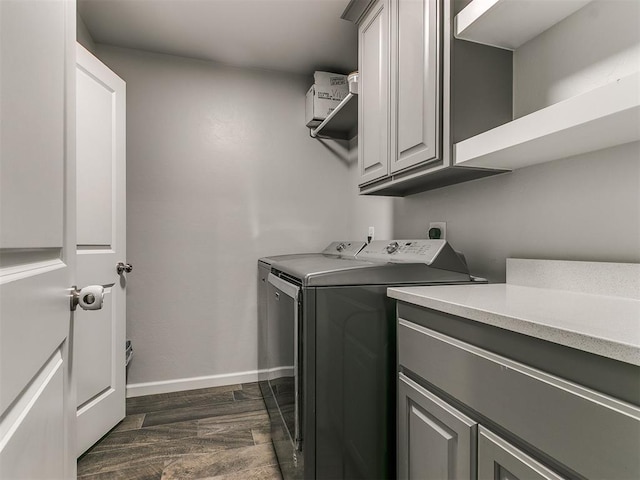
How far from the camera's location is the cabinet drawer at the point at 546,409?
0.57m

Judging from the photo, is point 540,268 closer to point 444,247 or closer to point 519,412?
point 444,247

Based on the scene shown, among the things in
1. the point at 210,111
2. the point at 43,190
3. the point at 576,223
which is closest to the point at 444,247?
the point at 576,223

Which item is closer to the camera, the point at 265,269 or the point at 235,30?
the point at 235,30

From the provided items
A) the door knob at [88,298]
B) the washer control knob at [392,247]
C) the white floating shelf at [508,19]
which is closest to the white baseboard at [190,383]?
the washer control knob at [392,247]

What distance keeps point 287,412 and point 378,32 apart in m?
1.82

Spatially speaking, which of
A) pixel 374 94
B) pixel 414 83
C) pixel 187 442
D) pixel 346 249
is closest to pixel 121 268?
pixel 187 442

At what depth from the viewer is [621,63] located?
1043 mm

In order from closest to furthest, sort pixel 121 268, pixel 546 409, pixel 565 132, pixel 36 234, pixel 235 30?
pixel 36 234 < pixel 546 409 < pixel 565 132 < pixel 121 268 < pixel 235 30

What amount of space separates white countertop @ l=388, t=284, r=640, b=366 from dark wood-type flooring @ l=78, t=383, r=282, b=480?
1.19 metres

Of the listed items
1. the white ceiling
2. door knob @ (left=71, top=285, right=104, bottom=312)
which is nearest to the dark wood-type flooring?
door knob @ (left=71, top=285, right=104, bottom=312)

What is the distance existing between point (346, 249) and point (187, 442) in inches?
55.7

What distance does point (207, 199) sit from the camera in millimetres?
2631

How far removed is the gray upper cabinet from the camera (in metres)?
1.31

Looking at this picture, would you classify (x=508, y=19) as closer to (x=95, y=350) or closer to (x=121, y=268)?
(x=121, y=268)
